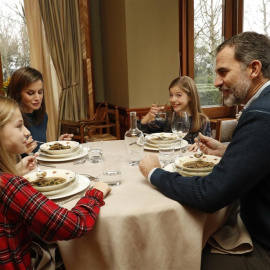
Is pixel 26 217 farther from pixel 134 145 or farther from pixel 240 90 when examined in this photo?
pixel 240 90

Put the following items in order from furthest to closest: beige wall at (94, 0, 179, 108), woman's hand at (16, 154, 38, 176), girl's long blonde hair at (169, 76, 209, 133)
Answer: beige wall at (94, 0, 179, 108), girl's long blonde hair at (169, 76, 209, 133), woman's hand at (16, 154, 38, 176)

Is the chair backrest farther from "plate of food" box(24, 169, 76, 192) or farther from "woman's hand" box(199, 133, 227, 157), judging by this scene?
"plate of food" box(24, 169, 76, 192)

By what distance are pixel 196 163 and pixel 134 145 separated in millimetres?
420

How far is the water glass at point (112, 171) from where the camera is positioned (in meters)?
1.38

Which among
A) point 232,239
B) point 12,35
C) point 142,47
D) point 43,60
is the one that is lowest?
point 232,239

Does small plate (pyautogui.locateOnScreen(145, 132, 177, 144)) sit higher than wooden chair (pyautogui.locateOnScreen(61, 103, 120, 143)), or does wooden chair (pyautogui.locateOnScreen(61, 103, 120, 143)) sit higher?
small plate (pyautogui.locateOnScreen(145, 132, 177, 144))

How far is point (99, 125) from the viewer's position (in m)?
4.42

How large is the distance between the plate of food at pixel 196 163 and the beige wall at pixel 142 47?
2.52 m

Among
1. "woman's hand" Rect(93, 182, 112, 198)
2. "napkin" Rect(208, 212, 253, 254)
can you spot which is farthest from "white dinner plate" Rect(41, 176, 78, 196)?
"napkin" Rect(208, 212, 253, 254)

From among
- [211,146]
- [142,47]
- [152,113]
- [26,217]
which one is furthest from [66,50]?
[26,217]

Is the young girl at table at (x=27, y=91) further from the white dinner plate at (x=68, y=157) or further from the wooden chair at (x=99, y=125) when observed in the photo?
the wooden chair at (x=99, y=125)

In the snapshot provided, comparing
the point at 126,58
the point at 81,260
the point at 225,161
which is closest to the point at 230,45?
the point at 225,161

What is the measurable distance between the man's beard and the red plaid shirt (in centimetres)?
82

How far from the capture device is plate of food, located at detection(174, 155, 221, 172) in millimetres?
1379
